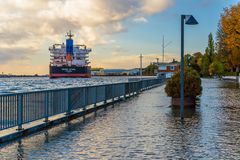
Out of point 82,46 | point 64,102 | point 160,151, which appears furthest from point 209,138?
point 82,46

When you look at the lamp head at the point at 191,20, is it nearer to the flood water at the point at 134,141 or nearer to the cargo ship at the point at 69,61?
the flood water at the point at 134,141

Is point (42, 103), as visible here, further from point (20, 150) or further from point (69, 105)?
point (20, 150)

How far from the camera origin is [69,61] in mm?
134125

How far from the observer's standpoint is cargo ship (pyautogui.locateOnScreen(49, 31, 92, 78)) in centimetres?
13288

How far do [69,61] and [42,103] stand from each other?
121 meters

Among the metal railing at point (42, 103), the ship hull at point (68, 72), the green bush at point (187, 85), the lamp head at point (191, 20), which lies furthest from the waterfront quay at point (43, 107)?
the ship hull at point (68, 72)

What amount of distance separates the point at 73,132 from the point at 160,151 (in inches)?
150

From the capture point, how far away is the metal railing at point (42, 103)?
1145 cm

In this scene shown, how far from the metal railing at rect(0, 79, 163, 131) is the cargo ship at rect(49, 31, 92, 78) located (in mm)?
110505

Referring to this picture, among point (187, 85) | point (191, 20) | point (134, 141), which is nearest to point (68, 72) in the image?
point (187, 85)

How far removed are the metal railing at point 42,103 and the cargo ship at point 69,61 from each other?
111 metres

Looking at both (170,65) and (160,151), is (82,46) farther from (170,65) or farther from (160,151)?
(160,151)

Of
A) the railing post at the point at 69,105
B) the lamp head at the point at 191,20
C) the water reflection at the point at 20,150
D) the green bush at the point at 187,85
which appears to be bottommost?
the water reflection at the point at 20,150

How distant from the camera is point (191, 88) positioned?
21094mm
